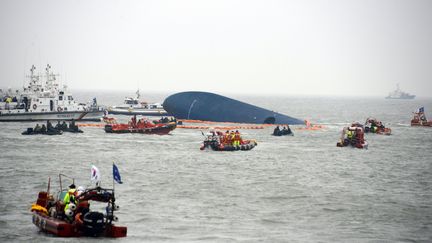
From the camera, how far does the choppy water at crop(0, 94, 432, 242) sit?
3791 cm

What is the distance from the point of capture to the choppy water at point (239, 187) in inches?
1492

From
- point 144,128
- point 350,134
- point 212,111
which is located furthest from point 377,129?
point 212,111

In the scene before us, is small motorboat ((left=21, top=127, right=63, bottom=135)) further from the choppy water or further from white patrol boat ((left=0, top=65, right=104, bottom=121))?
white patrol boat ((left=0, top=65, right=104, bottom=121))

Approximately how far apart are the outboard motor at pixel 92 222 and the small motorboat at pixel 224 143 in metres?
42.9

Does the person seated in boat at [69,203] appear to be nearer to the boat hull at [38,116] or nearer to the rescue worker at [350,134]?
the rescue worker at [350,134]

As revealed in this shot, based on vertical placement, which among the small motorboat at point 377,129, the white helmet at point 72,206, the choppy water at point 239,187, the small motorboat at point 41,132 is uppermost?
the small motorboat at point 377,129

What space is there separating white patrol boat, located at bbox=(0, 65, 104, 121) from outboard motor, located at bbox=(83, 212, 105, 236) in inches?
3274

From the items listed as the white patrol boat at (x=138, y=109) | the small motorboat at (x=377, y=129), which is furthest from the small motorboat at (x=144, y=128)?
the white patrol boat at (x=138, y=109)

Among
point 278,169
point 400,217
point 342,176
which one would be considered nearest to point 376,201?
point 400,217

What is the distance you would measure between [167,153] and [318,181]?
884 inches

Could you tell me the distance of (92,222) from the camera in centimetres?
3409

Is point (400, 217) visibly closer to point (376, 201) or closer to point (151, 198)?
point (376, 201)

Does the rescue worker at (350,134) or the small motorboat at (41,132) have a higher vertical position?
the rescue worker at (350,134)

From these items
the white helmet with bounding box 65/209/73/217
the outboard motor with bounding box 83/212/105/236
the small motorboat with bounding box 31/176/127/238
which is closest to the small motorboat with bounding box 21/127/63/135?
the small motorboat with bounding box 31/176/127/238
